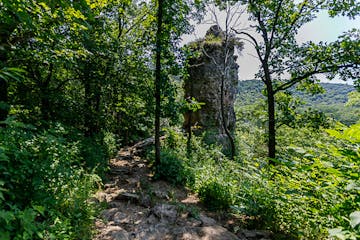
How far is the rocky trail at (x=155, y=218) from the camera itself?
12.3 feet

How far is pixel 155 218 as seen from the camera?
440cm

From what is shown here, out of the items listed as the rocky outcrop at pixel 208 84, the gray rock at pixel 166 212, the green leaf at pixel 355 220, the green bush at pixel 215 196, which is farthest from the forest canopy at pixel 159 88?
the rocky outcrop at pixel 208 84

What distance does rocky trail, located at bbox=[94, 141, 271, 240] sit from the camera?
148 inches

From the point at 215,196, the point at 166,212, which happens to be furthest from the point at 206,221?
the point at 215,196

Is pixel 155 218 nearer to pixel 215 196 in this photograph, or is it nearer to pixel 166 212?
pixel 166 212

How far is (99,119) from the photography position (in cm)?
789

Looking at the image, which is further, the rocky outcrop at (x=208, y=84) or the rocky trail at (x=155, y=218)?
the rocky outcrop at (x=208, y=84)

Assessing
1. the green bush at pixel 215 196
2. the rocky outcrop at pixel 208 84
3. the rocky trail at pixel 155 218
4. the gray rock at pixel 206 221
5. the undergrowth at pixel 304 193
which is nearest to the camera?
the undergrowth at pixel 304 193

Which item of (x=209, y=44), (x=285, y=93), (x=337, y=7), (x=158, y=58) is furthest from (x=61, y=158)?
(x=209, y=44)

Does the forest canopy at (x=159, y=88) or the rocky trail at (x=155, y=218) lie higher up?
the forest canopy at (x=159, y=88)

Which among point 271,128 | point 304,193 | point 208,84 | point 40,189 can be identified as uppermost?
point 208,84

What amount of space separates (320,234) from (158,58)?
5.90m

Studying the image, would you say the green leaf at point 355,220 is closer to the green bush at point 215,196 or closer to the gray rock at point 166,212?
the gray rock at point 166,212

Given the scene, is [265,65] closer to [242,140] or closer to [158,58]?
[158,58]
